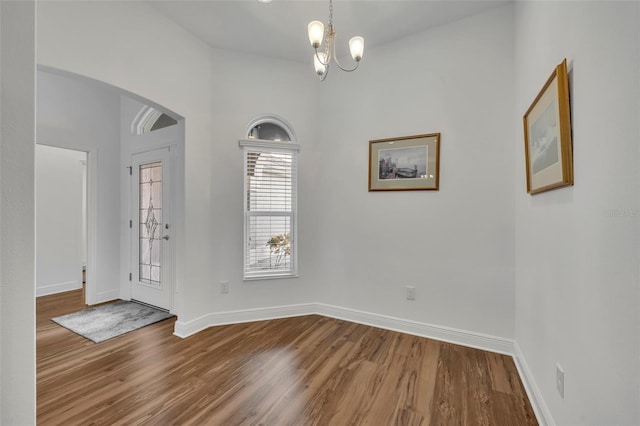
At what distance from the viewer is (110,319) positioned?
3.18 meters

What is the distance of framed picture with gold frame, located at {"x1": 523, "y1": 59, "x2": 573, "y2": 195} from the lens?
131 centimetres

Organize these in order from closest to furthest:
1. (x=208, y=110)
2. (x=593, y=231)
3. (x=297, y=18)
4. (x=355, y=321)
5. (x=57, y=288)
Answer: (x=593, y=231) < (x=297, y=18) < (x=208, y=110) < (x=355, y=321) < (x=57, y=288)

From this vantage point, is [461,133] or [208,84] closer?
[461,133]

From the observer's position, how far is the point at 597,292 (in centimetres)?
108

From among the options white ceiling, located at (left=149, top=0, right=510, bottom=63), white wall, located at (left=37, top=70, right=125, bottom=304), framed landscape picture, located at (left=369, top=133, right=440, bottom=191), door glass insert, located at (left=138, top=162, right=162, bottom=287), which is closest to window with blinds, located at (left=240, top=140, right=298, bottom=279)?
framed landscape picture, located at (left=369, top=133, right=440, bottom=191)

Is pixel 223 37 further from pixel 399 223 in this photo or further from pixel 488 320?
pixel 488 320

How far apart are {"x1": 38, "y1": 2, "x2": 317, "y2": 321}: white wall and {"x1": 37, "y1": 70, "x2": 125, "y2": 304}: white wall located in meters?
1.61

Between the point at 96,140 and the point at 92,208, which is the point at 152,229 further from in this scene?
the point at 96,140

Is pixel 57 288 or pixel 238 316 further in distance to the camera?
pixel 57 288

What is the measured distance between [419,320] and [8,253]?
2959 millimetres

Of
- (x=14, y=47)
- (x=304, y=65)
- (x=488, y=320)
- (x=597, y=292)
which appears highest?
(x=304, y=65)

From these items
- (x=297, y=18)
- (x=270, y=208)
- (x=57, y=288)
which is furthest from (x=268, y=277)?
(x=57, y=288)

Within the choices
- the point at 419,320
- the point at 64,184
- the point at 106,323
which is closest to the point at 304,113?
the point at 419,320

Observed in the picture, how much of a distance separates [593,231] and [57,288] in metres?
6.10
